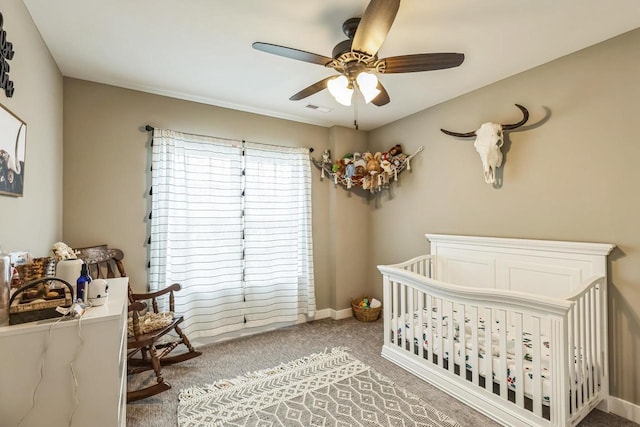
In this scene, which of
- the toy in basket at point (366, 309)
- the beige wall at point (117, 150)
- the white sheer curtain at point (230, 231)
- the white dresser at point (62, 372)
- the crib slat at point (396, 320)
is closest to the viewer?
the white dresser at point (62, 372)

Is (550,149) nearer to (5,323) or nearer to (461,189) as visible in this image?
(461,189)

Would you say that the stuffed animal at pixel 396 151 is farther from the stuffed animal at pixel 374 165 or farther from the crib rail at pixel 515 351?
the crib rail at pixel 515 351

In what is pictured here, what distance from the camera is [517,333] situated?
1.78 metres

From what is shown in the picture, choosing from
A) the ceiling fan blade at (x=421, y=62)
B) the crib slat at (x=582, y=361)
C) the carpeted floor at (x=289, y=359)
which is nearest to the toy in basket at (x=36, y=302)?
the carpeted floor at (x=289, y=359)

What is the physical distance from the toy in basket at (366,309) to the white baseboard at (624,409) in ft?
6.73

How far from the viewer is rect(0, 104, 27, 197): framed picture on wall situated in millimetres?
1314

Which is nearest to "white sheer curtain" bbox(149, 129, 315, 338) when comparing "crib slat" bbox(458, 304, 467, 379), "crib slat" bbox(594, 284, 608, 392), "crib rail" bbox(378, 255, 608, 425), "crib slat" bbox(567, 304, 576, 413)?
"crib rail" bbox(378, 255, 608, 425)

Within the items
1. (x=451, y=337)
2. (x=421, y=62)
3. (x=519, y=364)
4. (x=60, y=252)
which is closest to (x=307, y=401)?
(x=451, y=337)

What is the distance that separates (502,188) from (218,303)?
114 inches

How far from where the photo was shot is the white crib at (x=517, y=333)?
1.67 m

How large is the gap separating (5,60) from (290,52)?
129 cm

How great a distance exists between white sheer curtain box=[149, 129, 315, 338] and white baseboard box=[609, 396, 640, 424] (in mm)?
2579

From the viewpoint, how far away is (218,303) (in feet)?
9.86

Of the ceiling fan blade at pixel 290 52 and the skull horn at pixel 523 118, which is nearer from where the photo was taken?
the ceiling fan blade at pixel 290 52
